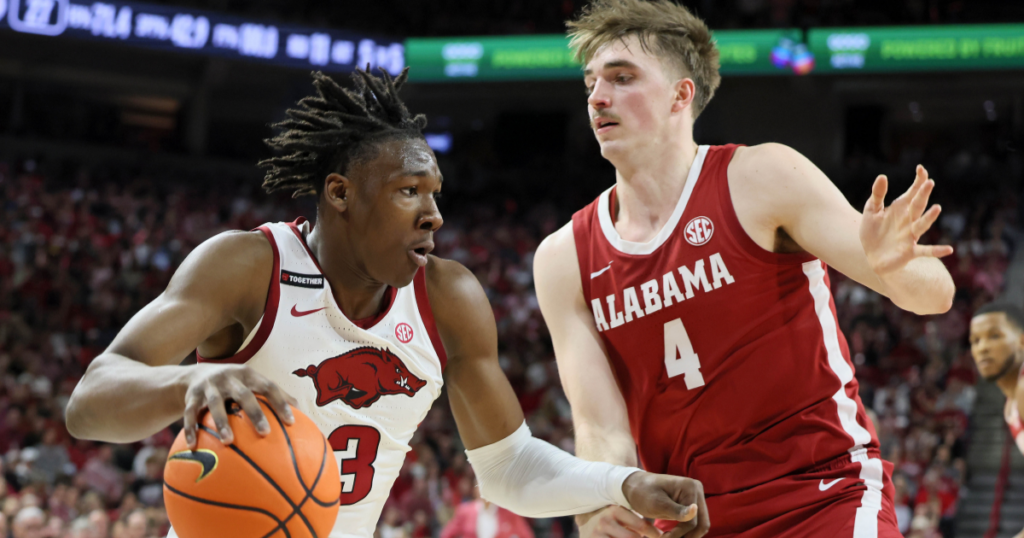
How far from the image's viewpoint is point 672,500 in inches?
107

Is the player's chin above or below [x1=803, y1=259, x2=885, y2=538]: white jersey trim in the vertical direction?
above

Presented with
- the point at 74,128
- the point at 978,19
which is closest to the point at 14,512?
the point at 74,128

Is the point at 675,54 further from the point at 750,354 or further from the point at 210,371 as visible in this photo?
the point at 210,371

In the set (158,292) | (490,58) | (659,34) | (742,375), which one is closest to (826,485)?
(742,375)

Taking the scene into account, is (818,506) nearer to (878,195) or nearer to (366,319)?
(878,195)

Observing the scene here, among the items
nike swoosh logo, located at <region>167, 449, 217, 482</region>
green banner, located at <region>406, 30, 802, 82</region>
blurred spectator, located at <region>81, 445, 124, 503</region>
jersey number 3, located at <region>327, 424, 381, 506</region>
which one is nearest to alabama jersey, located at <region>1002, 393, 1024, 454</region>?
jersey number 3, located at <region>327, 424, 381, 506</region>

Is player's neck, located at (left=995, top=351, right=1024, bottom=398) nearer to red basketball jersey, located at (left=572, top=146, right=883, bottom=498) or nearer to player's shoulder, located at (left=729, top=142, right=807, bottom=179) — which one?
red basketball jersey, located at (left=572, top=146, right=883, bottom=498)

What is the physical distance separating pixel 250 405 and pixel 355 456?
2.93 ft

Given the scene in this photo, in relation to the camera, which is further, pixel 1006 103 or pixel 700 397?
pixel 1006 103

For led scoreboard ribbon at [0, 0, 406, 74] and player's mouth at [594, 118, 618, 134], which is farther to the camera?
led scoreboard ribbon at [0, 0, 406, 74]

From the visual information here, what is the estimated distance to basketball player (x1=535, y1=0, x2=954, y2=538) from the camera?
2.87 meters

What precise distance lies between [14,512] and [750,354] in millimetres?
7997

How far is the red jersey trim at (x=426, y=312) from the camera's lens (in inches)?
123

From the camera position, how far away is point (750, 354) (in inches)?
117
